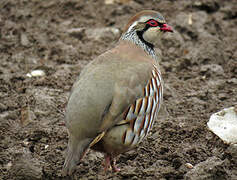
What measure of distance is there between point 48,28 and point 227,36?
8.11 ft

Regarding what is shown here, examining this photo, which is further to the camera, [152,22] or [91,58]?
[91,58]

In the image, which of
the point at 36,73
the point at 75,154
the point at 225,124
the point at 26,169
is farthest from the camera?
the point at 36,73

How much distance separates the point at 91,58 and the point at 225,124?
2081 mm

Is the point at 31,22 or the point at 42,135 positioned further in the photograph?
the point at 31,22

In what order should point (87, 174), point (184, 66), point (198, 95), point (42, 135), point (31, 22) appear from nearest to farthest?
point (87, 174), point (42, 135), point (198, 95), point (184, 66), point (31, 22)

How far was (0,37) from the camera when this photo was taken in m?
5.84

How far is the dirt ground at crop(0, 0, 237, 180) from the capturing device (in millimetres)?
3686

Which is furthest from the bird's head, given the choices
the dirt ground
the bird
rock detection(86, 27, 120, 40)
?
rock detection(86, 27, 120, 40)

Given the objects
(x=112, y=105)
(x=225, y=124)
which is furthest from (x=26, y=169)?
(x=225, y=124)

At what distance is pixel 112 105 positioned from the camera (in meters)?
3.30

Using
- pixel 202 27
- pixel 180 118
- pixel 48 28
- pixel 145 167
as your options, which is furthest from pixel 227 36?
pixel 145 167

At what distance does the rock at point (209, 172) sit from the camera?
10.7 feet

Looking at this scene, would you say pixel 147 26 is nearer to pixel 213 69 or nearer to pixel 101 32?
pixel 213 69

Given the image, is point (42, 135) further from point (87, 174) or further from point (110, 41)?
point (110, 41)
